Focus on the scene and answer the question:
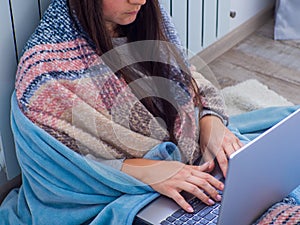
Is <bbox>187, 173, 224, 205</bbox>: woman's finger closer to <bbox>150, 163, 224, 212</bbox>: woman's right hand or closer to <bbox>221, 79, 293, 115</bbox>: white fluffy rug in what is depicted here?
<bbox>150, 163, 224, 212</bbox>: woman's right hand

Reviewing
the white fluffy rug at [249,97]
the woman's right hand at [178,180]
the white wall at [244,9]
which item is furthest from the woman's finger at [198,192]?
the white wall at [244,9]

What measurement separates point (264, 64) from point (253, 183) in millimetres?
1202

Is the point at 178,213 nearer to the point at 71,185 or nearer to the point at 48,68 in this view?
the point at 71,185

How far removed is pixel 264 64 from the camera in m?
2.10

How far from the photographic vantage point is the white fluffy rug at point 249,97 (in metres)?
1.81

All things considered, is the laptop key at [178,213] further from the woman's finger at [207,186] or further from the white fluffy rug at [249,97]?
the white fluffy rug at [249,97]

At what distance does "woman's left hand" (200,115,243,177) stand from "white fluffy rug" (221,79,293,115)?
0.47m

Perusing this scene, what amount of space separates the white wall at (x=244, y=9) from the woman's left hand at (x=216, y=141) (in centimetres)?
83

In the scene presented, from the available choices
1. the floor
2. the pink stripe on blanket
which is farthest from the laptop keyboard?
the floor

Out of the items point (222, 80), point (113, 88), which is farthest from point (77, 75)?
point (222, 80)

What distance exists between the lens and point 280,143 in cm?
95

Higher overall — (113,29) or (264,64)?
(113,29)

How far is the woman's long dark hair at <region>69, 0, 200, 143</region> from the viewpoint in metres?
1.20

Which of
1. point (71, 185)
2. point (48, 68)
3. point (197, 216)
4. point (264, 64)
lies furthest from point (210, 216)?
point (264, 64)
